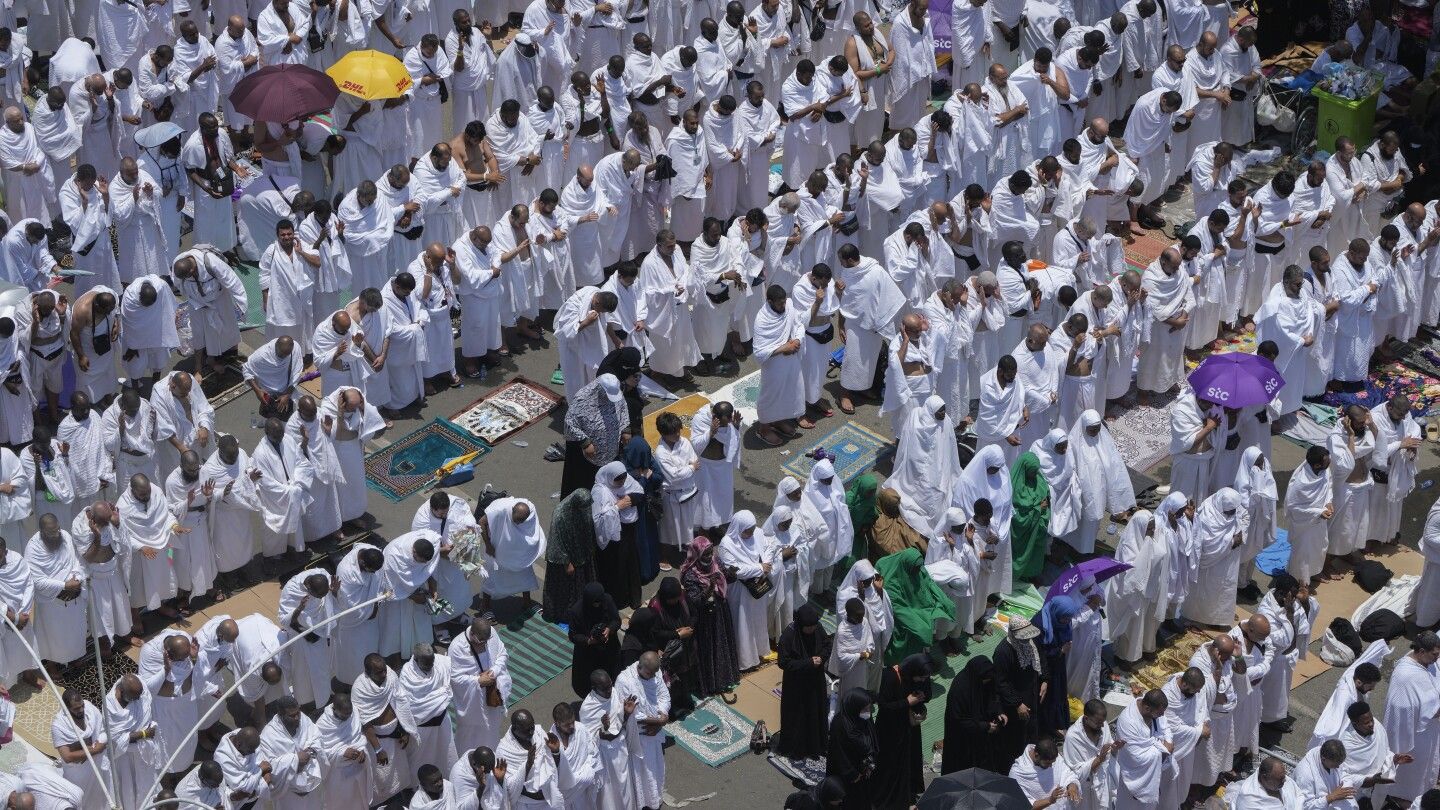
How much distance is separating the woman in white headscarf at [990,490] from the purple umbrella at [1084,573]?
141 cm

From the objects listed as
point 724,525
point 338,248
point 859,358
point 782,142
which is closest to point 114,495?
point 338,248

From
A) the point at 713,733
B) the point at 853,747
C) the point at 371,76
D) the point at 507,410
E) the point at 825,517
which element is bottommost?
the point at 713,733

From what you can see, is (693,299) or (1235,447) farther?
(693,299)

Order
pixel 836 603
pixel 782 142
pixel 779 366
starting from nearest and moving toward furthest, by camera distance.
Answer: pixel 836 603 → pixel 779 366 → pixel 782 142

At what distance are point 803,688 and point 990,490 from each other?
109 inches

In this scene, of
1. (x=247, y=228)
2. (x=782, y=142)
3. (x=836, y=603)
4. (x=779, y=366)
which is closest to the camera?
(x=836, y=603)

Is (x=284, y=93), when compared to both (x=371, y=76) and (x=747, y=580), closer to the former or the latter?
(x=371, y=76)

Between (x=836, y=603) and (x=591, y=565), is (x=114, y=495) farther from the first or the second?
(x=836, y=603)

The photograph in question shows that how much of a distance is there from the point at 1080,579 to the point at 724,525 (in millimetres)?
3717

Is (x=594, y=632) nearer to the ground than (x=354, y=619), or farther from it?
farther from it

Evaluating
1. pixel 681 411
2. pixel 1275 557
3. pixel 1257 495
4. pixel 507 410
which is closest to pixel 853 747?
pixel 1257 495

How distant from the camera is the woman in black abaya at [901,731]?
18906mm

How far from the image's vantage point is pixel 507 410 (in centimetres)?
2384

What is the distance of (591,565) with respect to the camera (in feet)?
68.3
